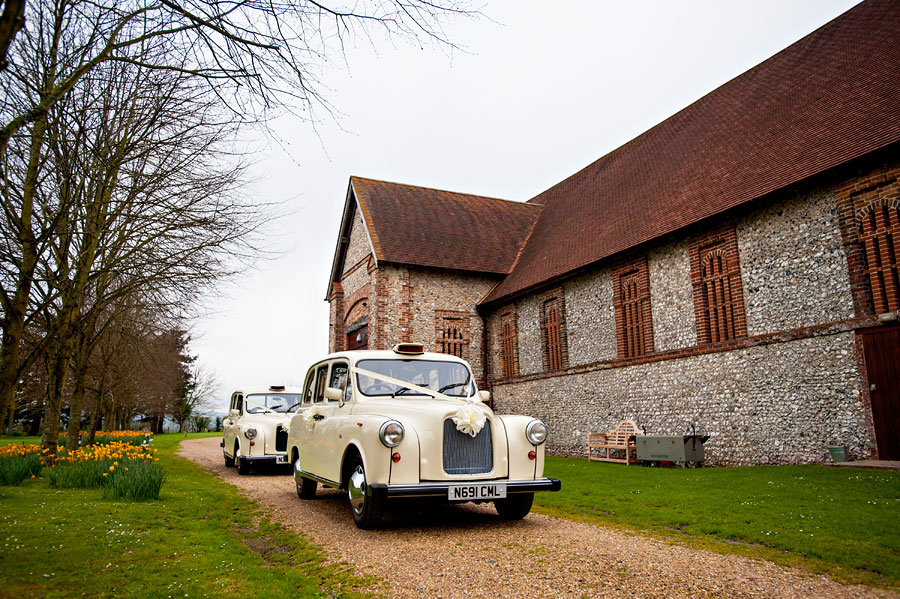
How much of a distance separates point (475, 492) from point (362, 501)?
1.24m

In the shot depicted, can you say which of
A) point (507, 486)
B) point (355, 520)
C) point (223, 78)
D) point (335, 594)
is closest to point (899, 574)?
point (507, 486)

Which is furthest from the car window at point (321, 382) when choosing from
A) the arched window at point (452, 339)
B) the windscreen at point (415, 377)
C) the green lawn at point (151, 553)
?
the arched window at point (452, 339)

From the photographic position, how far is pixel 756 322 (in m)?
12.3

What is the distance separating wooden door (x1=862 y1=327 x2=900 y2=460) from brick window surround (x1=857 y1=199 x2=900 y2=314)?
515 mm

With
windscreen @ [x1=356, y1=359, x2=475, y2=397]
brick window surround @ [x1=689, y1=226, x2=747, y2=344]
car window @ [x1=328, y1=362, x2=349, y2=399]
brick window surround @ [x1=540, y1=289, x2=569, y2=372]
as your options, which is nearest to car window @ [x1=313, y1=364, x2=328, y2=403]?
car window @ [x1=328, y1=362, x2=349, y2=399]

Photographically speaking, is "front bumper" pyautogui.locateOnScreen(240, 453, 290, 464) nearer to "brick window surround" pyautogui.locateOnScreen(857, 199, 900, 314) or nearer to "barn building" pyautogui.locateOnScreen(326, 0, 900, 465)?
"barn building" pyautogui.locateOnScreen(326, 0, 900, 465)

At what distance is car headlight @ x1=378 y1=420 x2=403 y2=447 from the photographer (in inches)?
232

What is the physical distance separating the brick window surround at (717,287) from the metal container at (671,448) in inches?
91.7

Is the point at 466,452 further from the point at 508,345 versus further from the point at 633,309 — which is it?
the point at 508,345

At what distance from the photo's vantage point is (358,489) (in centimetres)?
638

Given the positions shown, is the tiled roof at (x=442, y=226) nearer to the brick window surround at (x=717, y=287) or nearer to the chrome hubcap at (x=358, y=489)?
the brick window surround at (x=717, y=287)

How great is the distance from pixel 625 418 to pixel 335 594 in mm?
12543

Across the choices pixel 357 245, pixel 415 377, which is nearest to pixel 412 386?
pixel 415 377

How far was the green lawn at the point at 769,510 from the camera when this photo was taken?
517 cm
